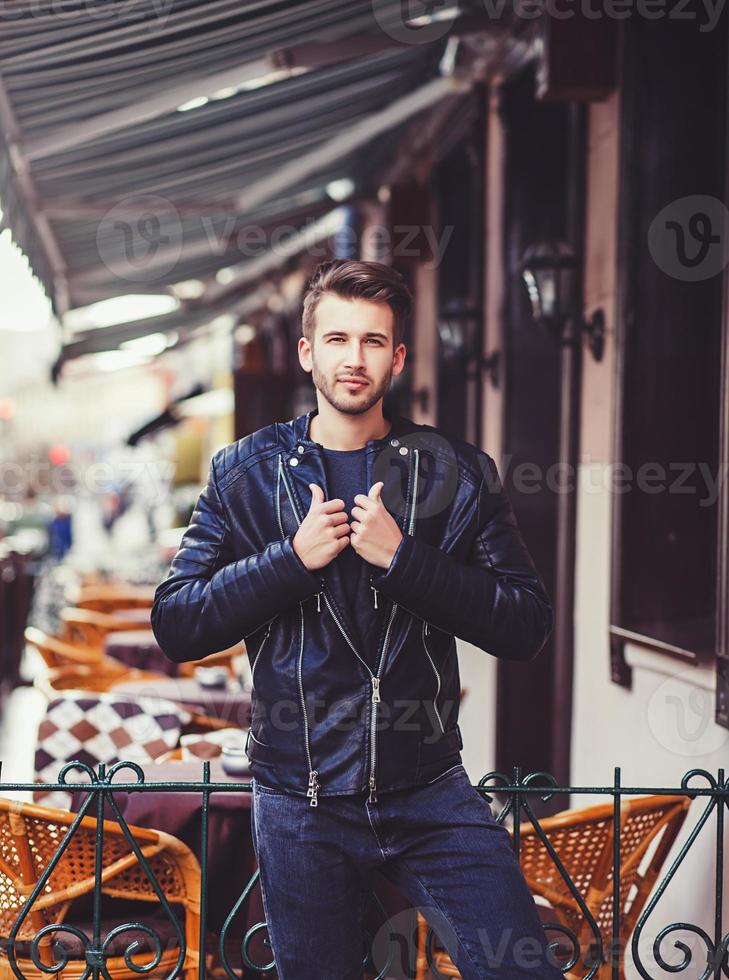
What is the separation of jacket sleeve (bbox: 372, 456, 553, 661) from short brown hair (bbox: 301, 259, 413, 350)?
339 mm

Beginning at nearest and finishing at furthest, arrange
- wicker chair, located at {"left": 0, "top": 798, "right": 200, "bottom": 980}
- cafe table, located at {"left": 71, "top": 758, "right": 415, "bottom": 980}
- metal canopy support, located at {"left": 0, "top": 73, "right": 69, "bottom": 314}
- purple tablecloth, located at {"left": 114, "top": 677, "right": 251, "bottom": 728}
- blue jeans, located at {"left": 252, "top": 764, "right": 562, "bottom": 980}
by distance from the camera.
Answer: blue jeans, located at {"left": 252, "top": 764, "right": 562, "bottom": 980}
wicker chair, located at {"left": 0, "top": 798, "right": 200, "bottom": 980}
cafe table, located at {"left": 71, "top": 758, "right": 415, "bottom": 980}
metal canopy support, located at {"left": 0, "top": 73, "right": 69, "bottom": 314}
purple tablecloth, located at {"left": 114, "top": 677, "right": 251, "bottom": 728}

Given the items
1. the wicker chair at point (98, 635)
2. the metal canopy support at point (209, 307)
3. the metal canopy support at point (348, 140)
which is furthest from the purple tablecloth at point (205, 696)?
the metal canopy support at point (209, 307)

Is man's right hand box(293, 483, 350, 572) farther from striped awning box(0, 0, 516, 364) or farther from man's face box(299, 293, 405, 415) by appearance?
striped awning box(0, 0, 516, 364)

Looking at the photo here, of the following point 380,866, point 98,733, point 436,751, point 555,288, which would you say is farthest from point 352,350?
point 555,288

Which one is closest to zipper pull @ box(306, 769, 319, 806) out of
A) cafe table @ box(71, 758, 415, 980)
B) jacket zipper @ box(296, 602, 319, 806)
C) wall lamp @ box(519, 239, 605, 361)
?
jacket zipper @ box(296, 602, 319, 806)

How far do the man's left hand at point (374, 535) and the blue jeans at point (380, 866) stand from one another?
16.3 inches

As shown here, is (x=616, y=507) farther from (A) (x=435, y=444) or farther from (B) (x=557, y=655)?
(A) (x=435, y=444)

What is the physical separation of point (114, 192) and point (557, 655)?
135 inches

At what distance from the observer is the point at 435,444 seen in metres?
2.33

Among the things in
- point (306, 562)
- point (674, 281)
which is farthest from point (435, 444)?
point (674, 281)

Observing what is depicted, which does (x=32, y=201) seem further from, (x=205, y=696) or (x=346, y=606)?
(x=346, y=606)

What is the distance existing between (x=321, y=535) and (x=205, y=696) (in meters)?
3.36

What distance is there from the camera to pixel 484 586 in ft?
7.12

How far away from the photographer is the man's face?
7.20 feet
